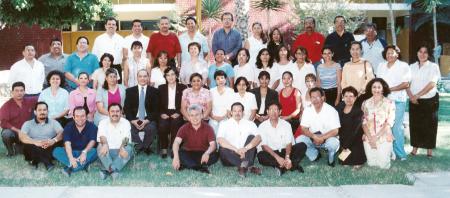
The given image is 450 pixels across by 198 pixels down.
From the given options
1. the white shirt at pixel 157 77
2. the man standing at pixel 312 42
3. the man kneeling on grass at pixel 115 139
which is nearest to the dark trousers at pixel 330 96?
the man standing at pixel 312 42

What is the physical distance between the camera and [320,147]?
740 centimetres

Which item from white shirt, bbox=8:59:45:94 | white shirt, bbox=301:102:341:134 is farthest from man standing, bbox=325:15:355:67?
white shirt, bbox=8:59:45:94

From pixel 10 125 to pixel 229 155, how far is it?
3.45 m

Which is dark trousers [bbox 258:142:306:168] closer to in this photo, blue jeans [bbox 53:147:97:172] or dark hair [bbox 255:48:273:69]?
dark hair [bbox 255:48:273:69]

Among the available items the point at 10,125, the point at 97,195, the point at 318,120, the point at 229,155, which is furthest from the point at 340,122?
the point at 10,125

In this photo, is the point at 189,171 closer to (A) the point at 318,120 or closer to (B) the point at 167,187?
(B) the point at 167,187

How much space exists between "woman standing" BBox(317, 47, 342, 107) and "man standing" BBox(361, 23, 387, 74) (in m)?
0.65

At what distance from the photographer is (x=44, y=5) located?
1562 cm

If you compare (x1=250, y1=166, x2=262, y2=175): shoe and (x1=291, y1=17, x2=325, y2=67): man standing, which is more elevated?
(x1=291, y1=17, x2=325, y2=67): man standing

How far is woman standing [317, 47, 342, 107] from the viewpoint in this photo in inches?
317

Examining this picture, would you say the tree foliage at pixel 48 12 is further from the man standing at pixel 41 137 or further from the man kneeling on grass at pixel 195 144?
the man kneeling on grass at pixel 195 144

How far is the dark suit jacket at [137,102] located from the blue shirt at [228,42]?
5.66 feet

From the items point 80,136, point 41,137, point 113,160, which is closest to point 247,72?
point 113,160

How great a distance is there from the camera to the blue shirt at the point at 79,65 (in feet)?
27.7
